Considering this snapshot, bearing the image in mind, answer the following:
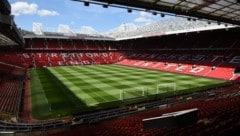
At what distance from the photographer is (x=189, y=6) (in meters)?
19.1

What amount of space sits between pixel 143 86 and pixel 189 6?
12802mm

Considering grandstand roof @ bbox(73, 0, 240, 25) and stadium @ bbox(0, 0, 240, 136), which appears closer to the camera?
stadium @ bbox(0, 0, 240, 136)

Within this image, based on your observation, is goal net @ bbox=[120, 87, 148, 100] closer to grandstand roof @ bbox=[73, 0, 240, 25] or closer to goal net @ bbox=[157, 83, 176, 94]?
goal net @ bbox=[157, 83, 176, 94]

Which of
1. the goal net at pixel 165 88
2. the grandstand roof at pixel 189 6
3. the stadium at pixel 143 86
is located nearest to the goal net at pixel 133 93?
the stadium at pixel 143 86

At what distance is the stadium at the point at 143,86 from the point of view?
1101 cm

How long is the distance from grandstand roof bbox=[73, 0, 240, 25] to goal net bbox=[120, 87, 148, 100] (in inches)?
347

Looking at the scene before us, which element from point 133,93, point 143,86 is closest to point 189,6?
point 133,93

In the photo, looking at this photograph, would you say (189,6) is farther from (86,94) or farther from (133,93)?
(86,94)

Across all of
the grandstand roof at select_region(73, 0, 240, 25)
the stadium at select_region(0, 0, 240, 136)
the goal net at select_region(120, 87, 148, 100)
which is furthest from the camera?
the goal net at select_region(120, 87, 148, 100)

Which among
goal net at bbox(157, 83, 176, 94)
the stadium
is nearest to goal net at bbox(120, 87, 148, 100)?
the stadium

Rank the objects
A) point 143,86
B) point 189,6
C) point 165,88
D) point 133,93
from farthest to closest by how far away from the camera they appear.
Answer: point 143,86, point 165,88, point 133,93, point 189,6

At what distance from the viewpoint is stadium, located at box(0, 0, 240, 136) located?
36.1ft

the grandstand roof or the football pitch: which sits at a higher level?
the grandstand roof

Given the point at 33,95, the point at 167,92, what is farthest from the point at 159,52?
the point at 33,95
